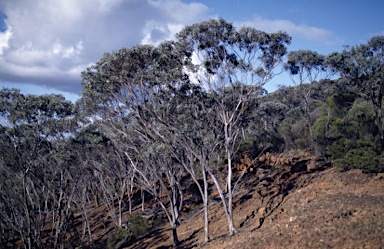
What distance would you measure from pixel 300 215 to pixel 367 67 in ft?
41.0

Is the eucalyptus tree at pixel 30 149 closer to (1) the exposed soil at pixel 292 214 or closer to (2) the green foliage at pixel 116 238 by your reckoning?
(2) the green foliage at pixel 116 238

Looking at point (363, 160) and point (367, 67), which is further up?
point (367, 67)

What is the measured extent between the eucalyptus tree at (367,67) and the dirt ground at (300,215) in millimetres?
5273

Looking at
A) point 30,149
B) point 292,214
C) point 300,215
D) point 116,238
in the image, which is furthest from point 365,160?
point 30,149

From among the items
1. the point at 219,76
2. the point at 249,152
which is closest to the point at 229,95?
the point at 219,76

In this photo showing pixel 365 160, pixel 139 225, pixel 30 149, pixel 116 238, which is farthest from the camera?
pixel 139 225

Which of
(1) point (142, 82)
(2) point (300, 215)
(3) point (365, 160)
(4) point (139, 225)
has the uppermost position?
(1) point (142, 82)

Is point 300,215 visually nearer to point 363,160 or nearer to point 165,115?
point 363,160

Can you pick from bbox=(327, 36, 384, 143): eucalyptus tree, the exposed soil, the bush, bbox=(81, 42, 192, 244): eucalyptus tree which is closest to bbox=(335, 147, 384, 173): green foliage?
the bush

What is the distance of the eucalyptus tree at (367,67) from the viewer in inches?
608

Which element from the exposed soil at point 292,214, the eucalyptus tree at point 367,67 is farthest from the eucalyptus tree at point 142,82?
the eucalyptus tree at point 367,67

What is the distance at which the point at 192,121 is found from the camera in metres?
11.6

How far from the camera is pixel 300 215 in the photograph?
30.8 ft

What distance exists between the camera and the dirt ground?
6293 mm
